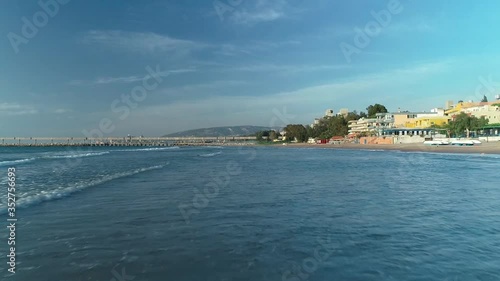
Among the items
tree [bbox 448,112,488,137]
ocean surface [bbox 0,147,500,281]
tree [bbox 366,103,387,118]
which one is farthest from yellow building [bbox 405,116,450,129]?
ocean surface [bbox 0,147,500,281]

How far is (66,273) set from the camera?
596cm

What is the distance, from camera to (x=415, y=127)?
101 m

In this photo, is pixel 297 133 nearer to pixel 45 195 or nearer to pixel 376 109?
pixel 376 109

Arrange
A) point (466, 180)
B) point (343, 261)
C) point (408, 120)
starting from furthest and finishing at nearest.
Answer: point (408, 120) < point (466, 180) < point (343, 261)

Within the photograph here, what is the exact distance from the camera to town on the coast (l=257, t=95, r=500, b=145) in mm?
76275

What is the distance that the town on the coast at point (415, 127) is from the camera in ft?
250

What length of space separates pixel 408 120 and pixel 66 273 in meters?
119

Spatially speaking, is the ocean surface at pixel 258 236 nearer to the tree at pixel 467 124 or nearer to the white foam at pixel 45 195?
the white foam at pixel 45 195

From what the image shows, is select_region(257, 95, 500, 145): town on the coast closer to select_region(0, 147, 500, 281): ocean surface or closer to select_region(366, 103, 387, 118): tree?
select_region(366, 103, 387, 118): tree

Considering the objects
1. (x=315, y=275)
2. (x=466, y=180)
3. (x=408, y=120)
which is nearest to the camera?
(x=315, y=275)

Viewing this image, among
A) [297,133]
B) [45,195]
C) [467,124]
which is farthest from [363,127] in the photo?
[45,195]

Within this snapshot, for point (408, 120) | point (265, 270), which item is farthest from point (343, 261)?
point (408, 120)

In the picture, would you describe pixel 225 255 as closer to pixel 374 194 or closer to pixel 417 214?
pixel 417 214

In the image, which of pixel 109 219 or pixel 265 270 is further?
pixel 109 219
